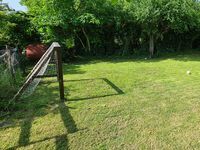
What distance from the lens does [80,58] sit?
38.9ft

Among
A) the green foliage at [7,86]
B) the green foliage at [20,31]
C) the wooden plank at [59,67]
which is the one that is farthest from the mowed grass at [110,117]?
the green foliage at [20,31]

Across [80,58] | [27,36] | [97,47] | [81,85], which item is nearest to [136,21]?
[97,47]

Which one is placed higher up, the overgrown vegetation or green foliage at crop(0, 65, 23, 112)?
the overgrown vegetation

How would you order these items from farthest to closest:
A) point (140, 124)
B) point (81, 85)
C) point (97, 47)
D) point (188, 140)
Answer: point (97, 47) < point (81, 85) < point (140, 124) < point (188, 140)

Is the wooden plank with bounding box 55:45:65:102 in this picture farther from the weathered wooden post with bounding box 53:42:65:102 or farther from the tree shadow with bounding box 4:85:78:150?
the tree shadow with bounding box 4:85:78:150

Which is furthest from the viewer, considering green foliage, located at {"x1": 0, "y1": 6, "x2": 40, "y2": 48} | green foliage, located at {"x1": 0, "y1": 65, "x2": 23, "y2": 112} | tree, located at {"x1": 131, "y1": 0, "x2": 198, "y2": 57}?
green foliage, located at {"x1": 0, "y1": 6, "x2": 40, "y2": 48}

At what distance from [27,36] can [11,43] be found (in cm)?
81

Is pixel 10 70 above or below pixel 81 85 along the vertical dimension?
above

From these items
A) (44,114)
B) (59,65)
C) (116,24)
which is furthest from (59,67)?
(116,24)

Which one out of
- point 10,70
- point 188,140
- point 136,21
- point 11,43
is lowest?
point 188,140

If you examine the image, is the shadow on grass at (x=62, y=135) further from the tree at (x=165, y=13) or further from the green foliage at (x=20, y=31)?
the green foliage at (x=20, y=31)

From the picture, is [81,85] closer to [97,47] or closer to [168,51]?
[97,47]

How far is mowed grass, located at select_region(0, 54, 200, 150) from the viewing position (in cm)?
341

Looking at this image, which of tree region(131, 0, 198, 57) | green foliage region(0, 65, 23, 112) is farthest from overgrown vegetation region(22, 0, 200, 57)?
green foliage region(0, 65, 23, 112)
